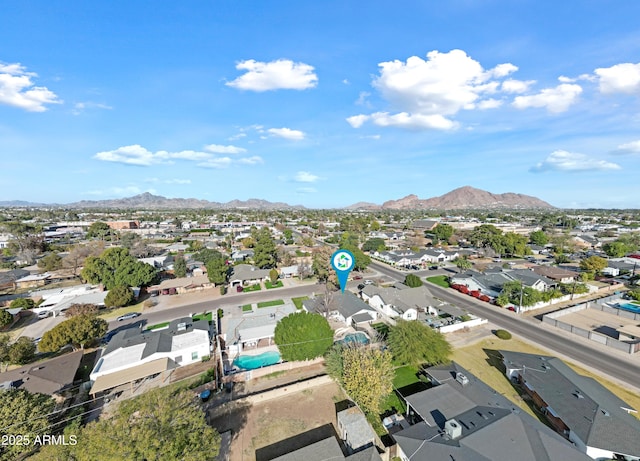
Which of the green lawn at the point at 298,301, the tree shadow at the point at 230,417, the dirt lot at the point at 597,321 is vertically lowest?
the tree shadow at the point at 230,417

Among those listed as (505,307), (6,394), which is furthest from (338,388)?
(505,307)

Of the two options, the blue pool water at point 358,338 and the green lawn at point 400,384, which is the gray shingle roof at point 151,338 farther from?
the green lawn at point 400,384

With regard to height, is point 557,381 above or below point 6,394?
below

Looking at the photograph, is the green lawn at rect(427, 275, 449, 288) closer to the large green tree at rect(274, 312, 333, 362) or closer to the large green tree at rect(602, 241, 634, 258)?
the large green tree at rect(274, 312, 333, 362)

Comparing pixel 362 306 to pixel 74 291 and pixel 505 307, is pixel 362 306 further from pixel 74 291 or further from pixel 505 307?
pixel 74 291

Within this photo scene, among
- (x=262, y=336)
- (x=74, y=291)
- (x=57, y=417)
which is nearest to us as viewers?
(x=57, y=417)

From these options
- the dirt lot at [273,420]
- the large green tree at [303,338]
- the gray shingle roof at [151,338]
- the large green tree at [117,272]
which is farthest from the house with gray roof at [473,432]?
the large green tree at [117,272]

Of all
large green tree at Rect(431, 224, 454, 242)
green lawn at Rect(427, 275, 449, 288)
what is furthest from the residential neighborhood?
large green tree at Rect(431, 224, 454, 242)
